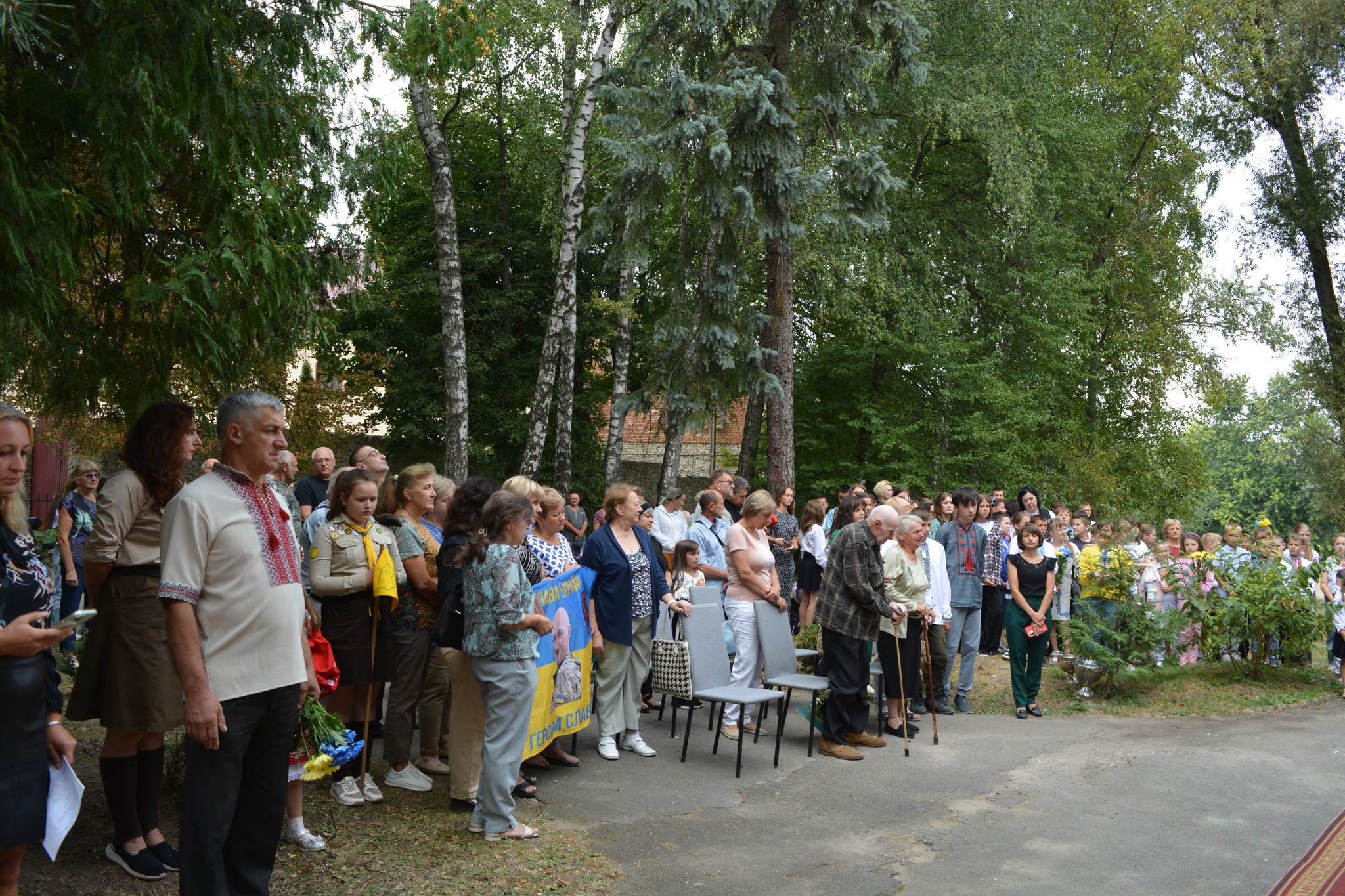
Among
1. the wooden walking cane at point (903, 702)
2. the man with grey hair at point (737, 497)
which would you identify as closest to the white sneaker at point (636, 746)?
the wooden walking cane at point (903, 702)

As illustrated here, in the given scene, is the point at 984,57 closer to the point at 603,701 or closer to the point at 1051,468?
the point at 1051,468

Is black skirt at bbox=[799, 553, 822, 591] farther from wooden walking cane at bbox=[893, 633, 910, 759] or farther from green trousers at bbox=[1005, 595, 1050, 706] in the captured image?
wooden walking cane at bbox=[893, 633, 910, 759]

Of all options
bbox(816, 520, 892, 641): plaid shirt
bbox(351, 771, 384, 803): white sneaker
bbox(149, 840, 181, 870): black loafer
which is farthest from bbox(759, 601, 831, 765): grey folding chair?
bbox(149, 840, 181, 870): black loafer

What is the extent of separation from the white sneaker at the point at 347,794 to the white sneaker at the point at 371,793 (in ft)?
0.10

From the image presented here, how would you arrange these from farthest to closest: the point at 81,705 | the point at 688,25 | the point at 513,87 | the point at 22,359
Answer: the point at 513,87 < the point at 688,25 < the point at 22,359 < the point at 81,705

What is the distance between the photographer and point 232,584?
12.2 ft

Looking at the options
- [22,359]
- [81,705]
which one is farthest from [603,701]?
Answer: [22,359]

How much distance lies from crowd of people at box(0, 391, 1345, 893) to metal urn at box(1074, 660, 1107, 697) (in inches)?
39.7

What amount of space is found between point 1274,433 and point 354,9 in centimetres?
8217

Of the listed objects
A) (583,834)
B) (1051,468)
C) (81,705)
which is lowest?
(583,834)

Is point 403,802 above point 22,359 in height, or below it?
below

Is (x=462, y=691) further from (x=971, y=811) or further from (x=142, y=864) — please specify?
(x=971, y=811)

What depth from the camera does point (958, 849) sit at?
19.7 feet

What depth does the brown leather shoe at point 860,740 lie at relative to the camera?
27.8 feet
